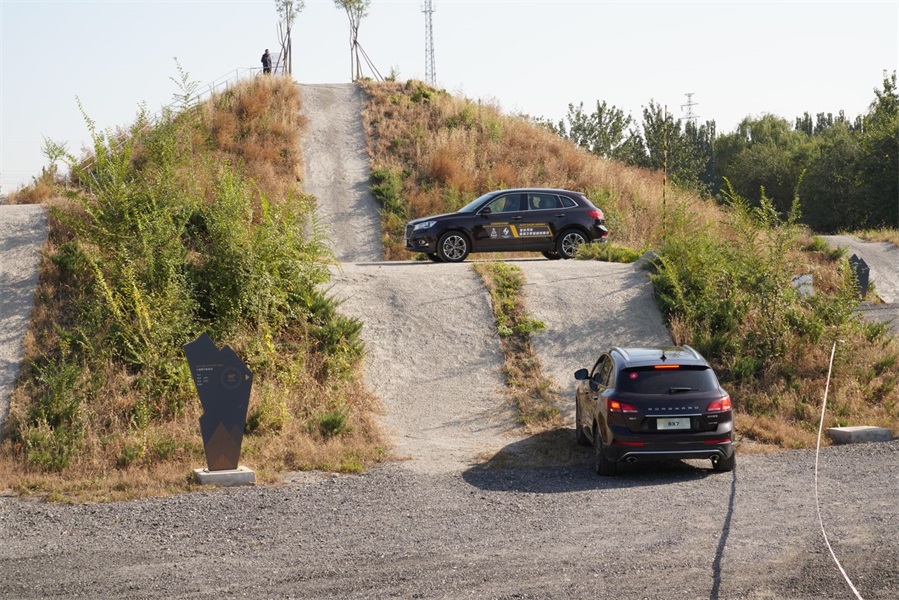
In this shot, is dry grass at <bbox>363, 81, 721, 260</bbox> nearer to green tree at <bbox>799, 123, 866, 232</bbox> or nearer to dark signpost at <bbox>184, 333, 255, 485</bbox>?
green tree at <bbox>799, 123, 866, 232</bbox>

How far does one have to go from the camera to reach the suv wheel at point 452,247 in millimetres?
22828

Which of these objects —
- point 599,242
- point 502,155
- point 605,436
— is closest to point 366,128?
point 502,155

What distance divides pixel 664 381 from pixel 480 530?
3.94m

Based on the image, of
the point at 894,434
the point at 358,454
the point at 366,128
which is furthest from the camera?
the point at 366,128

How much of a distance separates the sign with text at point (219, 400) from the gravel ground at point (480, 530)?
791 mm

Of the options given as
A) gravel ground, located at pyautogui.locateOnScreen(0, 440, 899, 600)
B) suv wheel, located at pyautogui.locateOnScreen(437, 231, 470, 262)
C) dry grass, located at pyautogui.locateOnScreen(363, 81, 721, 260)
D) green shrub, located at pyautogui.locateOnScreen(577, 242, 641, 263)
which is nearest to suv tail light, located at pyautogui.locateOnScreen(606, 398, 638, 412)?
gravel ground, located at pyautogui.locateOnScreen(0, 440, 899, 600)

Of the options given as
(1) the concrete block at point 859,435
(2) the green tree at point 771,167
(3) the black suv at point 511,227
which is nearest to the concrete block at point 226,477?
(1) the concrete block at point 859,435

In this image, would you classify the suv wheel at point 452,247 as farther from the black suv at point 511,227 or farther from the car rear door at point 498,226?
the car rear door at point 498,226

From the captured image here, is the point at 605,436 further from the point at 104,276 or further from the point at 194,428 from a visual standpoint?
the point at 104,276

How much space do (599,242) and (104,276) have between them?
11969 mm

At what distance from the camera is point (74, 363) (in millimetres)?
14977

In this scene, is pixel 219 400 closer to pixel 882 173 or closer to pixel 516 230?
pixel 516 230

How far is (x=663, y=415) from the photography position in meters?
12.1

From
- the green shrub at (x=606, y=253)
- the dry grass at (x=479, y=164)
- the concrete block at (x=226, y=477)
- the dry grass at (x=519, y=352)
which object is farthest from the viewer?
the dry grass at (x=479, y=164)
